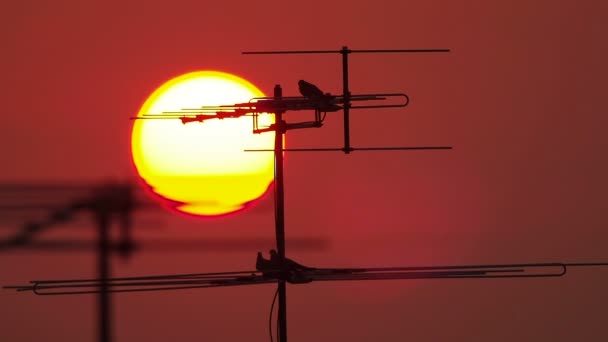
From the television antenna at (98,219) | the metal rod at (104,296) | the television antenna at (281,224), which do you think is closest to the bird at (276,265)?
the television antenna at (281,224)

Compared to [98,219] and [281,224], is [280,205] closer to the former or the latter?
[281,224]

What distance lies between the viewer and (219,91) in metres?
4.14

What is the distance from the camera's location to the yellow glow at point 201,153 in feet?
13.6

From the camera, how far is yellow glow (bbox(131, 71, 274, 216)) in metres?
4.14

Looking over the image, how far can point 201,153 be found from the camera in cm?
420

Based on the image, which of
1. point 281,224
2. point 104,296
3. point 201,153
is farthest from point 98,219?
point 281,224

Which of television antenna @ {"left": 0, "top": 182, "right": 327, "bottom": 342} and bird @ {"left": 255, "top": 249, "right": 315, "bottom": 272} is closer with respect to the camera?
bird @ {"left": 255, "top": 249, "right": 315, "bottom": 272}

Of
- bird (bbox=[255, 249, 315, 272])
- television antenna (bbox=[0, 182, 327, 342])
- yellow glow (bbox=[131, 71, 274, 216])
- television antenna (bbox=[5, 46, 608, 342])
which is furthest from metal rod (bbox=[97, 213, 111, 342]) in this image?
bird (bbox=[255, 249, 315, 272])

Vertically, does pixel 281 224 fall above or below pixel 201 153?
below

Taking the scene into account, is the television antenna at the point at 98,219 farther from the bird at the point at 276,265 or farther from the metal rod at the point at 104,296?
the bird at the point at 276,265

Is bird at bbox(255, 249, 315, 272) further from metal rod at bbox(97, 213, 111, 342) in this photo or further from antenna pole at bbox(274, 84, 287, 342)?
metal rod at bbox(97, 213, 111, 342)

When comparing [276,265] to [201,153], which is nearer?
[276,265]

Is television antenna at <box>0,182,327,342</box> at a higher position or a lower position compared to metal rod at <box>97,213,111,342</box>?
higher

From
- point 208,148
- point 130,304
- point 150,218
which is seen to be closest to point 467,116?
point 208,148
